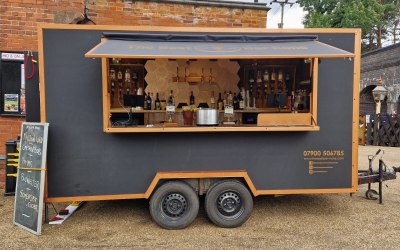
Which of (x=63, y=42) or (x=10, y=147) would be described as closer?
(x=63, y=42)

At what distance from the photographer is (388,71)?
681 inches

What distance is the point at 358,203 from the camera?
224 inches

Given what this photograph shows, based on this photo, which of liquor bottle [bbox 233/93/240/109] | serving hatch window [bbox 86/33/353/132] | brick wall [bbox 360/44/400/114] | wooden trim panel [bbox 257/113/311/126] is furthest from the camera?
brick wall [bbox 360/44/400/114]

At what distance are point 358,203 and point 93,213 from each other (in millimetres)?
4440

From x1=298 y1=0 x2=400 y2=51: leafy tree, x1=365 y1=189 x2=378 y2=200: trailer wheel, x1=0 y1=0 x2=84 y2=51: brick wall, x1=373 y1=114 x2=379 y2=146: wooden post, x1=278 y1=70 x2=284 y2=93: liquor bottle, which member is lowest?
x1=365 y1=189 x2=378 y2=200: trailer wheel

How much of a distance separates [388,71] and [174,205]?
16.8 m

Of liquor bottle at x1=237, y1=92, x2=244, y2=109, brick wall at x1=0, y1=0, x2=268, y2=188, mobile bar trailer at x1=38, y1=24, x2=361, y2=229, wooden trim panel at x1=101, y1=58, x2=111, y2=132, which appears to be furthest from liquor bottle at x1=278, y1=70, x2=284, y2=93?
wooden trim panel at x1=101, y1=58, x2=111, y2=132

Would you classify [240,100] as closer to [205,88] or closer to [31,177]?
[205,88]

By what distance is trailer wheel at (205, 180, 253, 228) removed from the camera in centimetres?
453

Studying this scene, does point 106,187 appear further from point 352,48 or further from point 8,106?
point 352,48

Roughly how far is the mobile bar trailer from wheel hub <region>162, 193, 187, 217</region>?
14 mm

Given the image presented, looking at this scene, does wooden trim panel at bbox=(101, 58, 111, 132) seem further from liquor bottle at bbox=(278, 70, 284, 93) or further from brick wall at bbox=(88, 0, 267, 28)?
liquor bottle at bbox=(278, 70, 284, 93)

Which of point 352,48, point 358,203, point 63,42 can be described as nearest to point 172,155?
point 63,42

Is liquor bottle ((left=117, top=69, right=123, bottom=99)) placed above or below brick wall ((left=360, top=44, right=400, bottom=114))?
below
